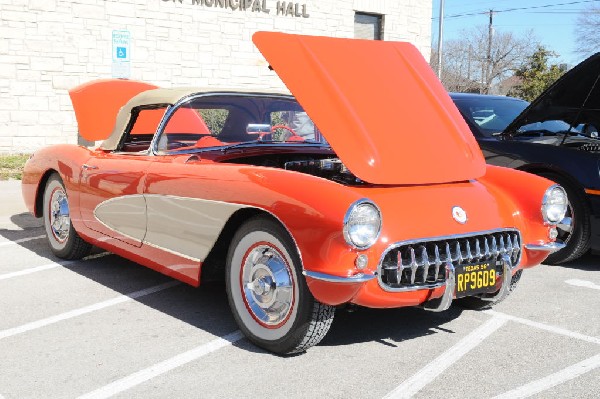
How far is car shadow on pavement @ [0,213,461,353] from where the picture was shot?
12.6 feet

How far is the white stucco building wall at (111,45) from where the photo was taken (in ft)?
41.0

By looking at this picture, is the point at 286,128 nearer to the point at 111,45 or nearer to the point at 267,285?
the point at 267,285

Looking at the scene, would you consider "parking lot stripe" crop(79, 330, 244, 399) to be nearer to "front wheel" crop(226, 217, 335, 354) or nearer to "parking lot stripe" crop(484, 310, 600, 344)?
"front wheel" crop(226, 217, 335, 354)

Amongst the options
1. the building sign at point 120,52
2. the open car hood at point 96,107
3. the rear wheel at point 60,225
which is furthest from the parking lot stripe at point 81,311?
the building sign at point 120,52

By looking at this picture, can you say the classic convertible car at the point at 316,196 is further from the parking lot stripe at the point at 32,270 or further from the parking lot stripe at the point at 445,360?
the parking lot stripe at the point at 32,270

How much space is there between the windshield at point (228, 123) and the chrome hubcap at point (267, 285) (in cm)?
115

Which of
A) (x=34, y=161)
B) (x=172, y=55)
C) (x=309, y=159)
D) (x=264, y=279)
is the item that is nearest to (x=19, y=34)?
(x=172, y=55)

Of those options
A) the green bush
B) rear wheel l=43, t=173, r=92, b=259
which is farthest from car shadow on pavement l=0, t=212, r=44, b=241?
the green bush

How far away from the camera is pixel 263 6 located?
616 inches

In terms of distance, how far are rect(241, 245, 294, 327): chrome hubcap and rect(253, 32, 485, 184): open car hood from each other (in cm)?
64

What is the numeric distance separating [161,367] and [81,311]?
1129 mm

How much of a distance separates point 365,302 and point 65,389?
143cm

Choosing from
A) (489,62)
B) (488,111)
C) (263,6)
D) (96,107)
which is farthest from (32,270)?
(489,62)

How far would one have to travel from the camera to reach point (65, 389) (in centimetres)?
305
